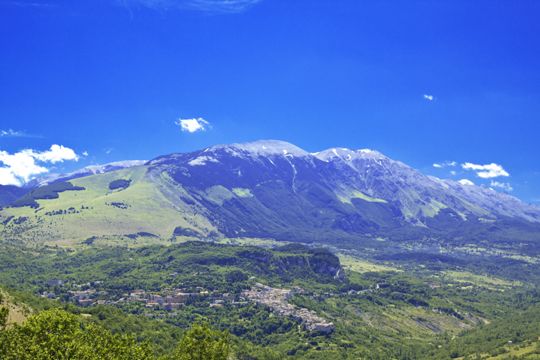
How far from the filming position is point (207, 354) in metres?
81.9

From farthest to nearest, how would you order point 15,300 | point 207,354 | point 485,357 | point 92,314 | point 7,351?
point 485,357 → point 92,314 → point 15,300 → point 207,354 → point 7,351

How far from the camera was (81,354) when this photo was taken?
66.2 m

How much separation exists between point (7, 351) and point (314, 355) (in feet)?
486

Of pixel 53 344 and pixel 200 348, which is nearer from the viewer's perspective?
pixel 53 344

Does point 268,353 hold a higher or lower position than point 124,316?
lower

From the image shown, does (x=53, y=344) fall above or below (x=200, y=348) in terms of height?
above

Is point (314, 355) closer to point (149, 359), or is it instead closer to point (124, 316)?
point (124, 316)

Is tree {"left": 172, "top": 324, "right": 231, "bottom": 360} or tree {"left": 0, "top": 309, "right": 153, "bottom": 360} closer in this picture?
tree {"left": 0, "top": 309, "right": 153, "bottom": 360}

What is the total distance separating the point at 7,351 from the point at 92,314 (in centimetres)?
10668

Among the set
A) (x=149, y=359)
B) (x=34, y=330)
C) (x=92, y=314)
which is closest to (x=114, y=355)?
(x=149, y=359)

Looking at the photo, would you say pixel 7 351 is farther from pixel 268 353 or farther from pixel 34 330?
pixel 268 353

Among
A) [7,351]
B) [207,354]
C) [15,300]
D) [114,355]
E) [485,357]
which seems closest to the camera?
[7,351]

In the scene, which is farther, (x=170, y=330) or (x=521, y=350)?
(x=521, y=350)

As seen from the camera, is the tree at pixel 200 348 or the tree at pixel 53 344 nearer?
the tree at pixel 53 344
